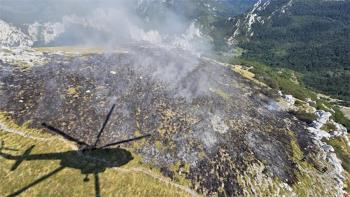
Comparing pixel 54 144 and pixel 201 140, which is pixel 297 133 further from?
pixel 54 144

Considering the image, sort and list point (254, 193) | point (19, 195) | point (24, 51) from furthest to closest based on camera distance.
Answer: point (24, 51) → point (254, 193) → point (19, 195)

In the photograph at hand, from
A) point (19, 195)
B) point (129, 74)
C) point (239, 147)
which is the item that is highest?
point (129, 74)

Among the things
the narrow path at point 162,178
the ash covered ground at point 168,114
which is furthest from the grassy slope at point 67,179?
the ash covered ground at point 168,114

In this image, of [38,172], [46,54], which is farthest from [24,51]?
[38,172]

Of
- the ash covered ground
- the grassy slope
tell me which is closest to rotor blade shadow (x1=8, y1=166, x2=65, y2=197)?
the grassy slope

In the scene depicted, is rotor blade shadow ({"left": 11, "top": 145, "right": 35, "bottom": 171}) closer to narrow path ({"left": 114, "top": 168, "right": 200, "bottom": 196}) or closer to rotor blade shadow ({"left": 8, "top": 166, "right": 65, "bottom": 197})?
rotor blade shadow ({"left": 8, "top": 166, "right": 65, "bottom": 197})

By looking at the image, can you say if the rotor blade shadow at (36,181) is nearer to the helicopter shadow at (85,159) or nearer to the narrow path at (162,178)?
the helicopter shadow at (85,159)
